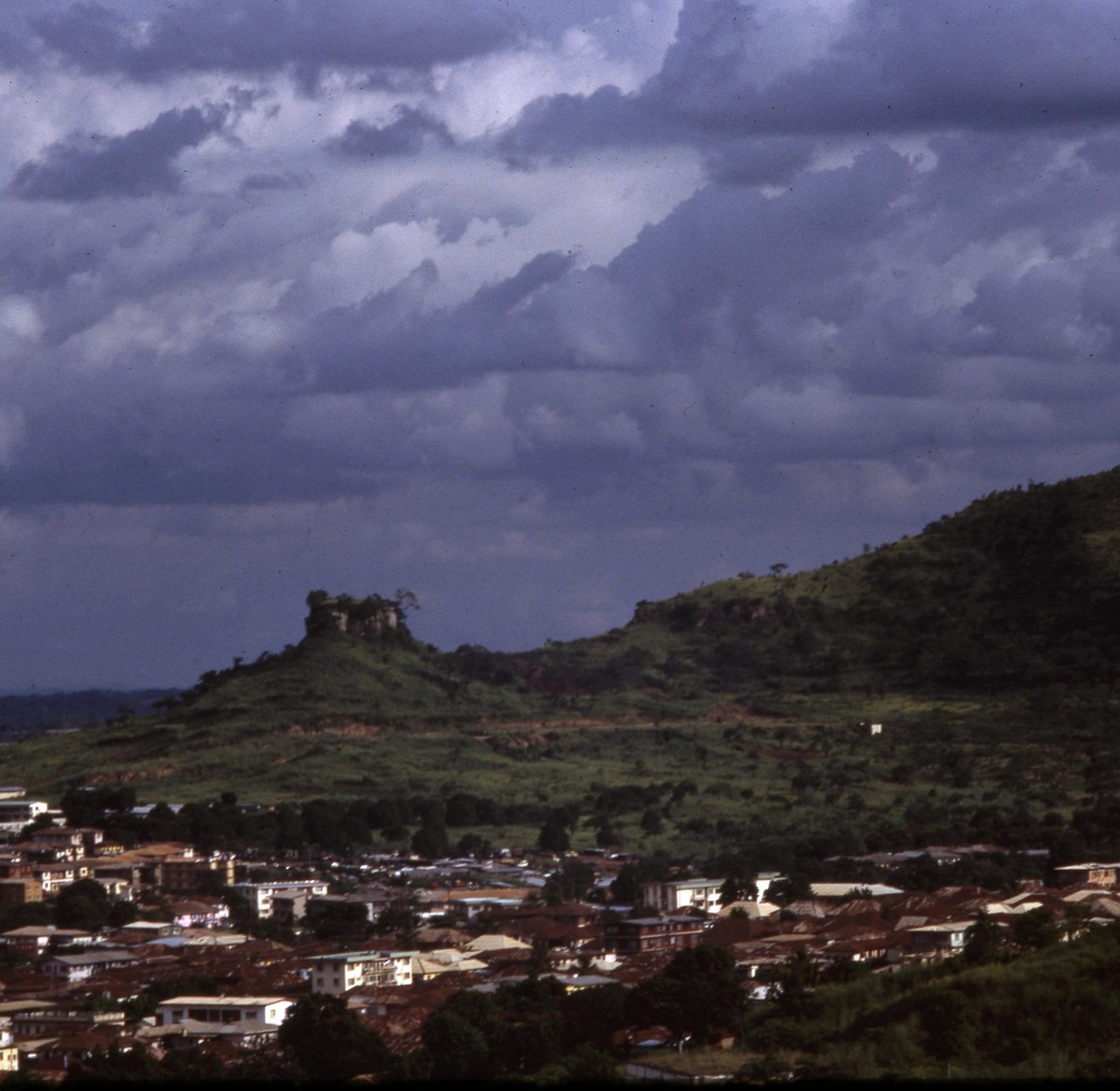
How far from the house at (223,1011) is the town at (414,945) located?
2.4 inches

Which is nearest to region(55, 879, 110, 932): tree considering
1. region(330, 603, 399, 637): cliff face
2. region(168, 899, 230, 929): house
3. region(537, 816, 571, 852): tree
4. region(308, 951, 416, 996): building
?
region(168, 899, 230, 929): house

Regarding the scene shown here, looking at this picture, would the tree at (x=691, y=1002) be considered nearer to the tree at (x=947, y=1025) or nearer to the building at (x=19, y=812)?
the tree at (x=947, y=1025)

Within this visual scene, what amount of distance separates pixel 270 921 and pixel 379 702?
44301 mm

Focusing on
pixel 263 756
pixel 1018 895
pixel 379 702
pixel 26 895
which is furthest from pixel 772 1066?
pixel 379 702

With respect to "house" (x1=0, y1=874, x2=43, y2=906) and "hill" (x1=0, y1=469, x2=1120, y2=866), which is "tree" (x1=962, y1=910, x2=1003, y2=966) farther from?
"house" (x1=0, y1=874, x2=43, y2=906)

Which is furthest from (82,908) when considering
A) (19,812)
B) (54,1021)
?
(19,812)

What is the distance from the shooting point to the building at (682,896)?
6134 cm

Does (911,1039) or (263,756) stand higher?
(263,756)

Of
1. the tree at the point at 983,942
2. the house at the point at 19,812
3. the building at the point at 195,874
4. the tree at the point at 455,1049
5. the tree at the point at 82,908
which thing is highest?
the house at the point at 19,812

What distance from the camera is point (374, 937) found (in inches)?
2290

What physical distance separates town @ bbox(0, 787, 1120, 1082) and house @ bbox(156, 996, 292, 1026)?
61mm

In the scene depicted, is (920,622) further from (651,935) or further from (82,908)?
(651,935)

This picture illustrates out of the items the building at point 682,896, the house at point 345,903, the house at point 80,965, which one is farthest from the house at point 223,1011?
the building at point 682,896

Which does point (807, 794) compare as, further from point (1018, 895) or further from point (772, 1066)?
point (772, 1066)
